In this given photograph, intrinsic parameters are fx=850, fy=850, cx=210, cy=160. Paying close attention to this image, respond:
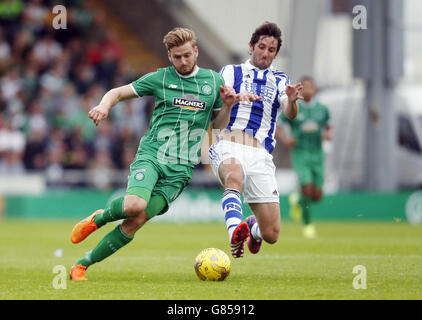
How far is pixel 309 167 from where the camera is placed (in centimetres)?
1484

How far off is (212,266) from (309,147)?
7.67m

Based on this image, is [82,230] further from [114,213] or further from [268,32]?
[268,32]

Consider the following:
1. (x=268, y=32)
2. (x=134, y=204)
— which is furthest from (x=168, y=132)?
(x=268, y=32)

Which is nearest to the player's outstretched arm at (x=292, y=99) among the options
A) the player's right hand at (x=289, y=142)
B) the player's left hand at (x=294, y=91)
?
the player's left hand at (x=294, y=91)

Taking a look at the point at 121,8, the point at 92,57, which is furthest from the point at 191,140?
the point at 121,8

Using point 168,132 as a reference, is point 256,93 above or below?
above

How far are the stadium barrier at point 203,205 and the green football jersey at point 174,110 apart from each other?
11976mm

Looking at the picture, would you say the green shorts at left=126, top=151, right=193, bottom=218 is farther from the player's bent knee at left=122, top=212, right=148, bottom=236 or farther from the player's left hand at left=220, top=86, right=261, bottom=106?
the player's left hand at left=220, top=86, right=261, bottom=106

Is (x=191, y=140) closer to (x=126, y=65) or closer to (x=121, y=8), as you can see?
(x=126, y=65)

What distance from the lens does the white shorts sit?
320 inches

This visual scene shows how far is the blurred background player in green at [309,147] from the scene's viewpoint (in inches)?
573

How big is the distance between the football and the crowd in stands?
42.0 feet

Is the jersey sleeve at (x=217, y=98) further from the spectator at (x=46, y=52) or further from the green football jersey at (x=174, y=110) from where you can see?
the spectator at (x=46, y=52)

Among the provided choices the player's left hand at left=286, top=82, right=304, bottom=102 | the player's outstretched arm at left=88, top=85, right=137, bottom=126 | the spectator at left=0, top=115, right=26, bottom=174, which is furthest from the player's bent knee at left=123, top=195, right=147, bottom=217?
the spectator at left=0, top=115, right=26, bottom=174
